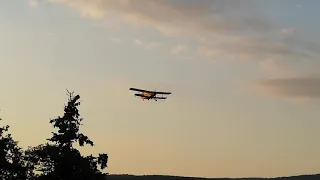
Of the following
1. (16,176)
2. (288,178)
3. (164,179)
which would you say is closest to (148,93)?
(164,179)

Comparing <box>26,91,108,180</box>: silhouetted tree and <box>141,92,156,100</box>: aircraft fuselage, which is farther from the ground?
<box>141,92,156,100</box>: aircraft fuselage

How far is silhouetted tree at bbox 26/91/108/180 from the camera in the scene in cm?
5300

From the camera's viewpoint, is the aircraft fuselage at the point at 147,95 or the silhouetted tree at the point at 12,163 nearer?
the silhouetted tree at the point at 12,163

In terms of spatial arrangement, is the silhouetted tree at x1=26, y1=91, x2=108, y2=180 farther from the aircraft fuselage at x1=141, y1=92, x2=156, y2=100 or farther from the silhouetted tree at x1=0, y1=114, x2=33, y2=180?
the aircraft fuselage at x1=141, y1=92, x2=156, y2=100

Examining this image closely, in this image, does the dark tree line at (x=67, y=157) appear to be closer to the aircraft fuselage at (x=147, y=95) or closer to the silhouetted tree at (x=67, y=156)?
the silhouetted tree at (x=67, y=156)

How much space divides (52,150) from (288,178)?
11704 centimetres

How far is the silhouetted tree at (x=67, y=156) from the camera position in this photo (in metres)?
53.0

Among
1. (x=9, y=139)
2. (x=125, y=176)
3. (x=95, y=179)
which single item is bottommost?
(x=95, y=179)

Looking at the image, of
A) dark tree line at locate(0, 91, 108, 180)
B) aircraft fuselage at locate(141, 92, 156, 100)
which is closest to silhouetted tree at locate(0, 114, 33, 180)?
dark tree line at locate(0, 91, 108, 180)

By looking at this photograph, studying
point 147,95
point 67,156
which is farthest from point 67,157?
point 147,95

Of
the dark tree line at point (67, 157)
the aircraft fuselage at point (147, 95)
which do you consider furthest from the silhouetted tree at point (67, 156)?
the aircraft fuselage at point (147, 95)

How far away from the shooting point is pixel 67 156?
52656 millimetres

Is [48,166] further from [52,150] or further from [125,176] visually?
[125,176]

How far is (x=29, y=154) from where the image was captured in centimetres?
5609
